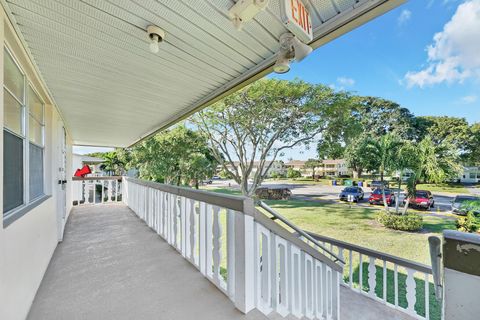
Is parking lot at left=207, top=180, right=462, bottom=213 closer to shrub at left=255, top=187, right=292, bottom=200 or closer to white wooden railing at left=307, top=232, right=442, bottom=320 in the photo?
shrub at left=255, top=187, right=292, bottom=200

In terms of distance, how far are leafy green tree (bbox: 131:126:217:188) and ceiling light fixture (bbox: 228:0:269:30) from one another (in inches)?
407

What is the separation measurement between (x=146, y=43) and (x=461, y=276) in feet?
7.42

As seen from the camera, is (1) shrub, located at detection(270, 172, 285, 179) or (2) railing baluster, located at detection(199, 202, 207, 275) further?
(1) shrub, located at detection(270, 172, 285, 179)

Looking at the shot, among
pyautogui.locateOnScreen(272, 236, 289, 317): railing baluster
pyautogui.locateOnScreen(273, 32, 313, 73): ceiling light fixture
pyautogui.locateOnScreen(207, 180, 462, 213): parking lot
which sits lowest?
pyautogui.locateOnScreen(207, 180, 462, 213): parking lot

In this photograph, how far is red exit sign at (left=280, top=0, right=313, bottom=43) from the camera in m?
1.22

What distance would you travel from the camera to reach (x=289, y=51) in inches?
68.4

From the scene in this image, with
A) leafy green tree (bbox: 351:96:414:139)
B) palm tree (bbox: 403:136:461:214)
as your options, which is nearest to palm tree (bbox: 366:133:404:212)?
palm tree (bbox: 403:136:461:214)

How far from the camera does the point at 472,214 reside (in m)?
7.51

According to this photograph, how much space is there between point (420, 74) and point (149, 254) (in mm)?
28577

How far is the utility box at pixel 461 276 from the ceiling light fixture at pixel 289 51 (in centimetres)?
139

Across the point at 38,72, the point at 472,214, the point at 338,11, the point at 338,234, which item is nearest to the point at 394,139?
the point at 472,214

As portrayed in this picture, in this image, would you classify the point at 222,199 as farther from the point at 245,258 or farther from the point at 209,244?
the point at 209,244

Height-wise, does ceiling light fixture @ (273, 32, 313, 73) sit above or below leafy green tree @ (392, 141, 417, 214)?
above

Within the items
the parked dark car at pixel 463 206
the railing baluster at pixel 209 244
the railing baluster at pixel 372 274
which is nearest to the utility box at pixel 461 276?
the railing baluster at pixel 209 244
